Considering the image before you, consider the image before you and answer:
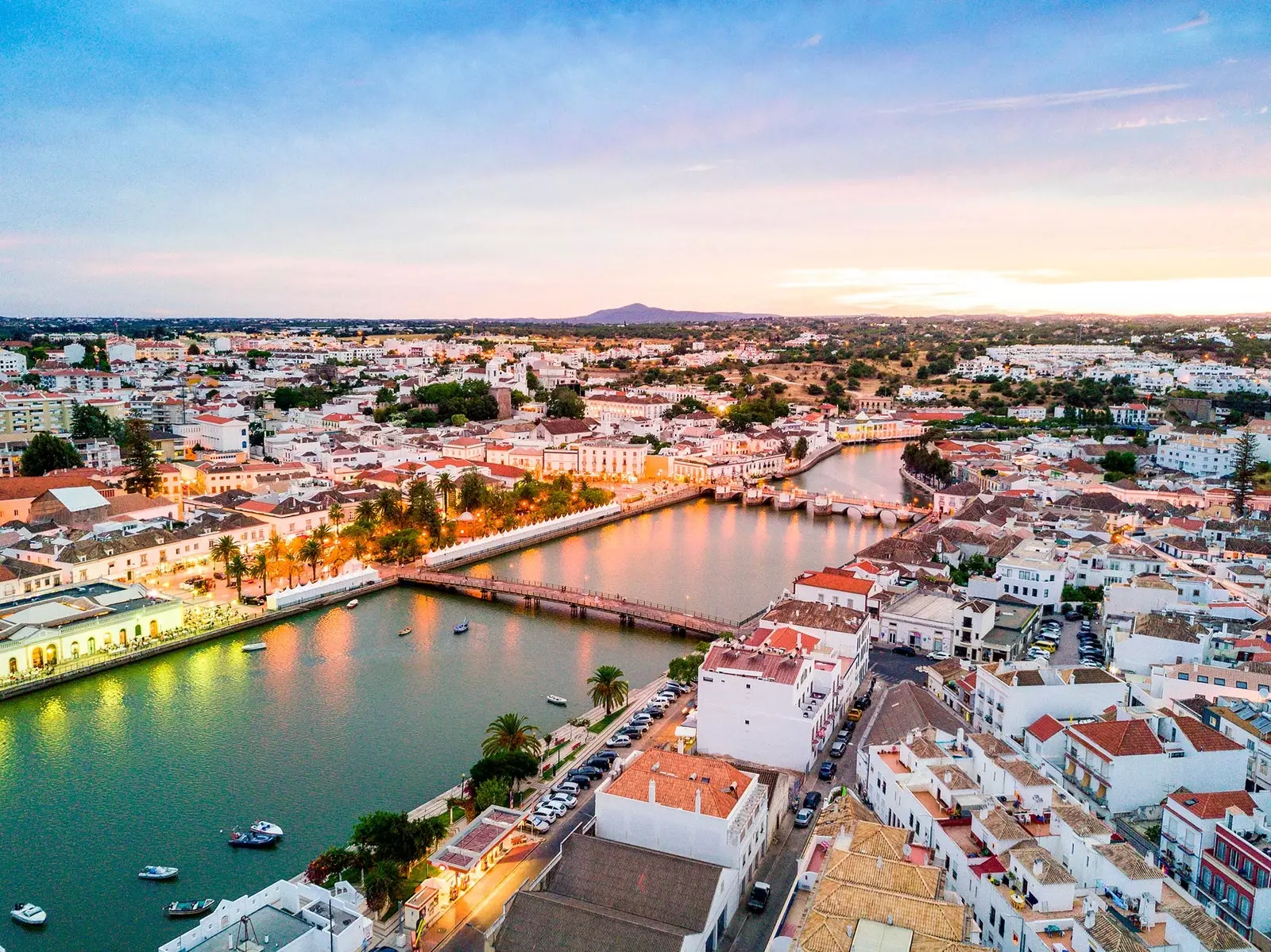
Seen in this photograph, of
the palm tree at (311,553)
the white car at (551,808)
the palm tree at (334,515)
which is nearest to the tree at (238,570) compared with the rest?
the palm tree at (311,553)

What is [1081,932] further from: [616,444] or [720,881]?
[616,444]

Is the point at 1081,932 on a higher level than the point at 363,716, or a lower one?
higher

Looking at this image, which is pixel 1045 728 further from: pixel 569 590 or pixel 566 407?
pixel 566 407

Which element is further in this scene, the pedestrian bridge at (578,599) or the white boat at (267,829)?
the pedestrian bridge at (578,599)

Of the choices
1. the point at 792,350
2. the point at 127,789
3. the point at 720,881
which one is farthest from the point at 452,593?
the point at 792,350

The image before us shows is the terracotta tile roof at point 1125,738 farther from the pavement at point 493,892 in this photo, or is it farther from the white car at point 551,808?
the white car at point 551,808

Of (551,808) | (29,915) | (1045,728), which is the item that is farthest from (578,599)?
(29,915)
